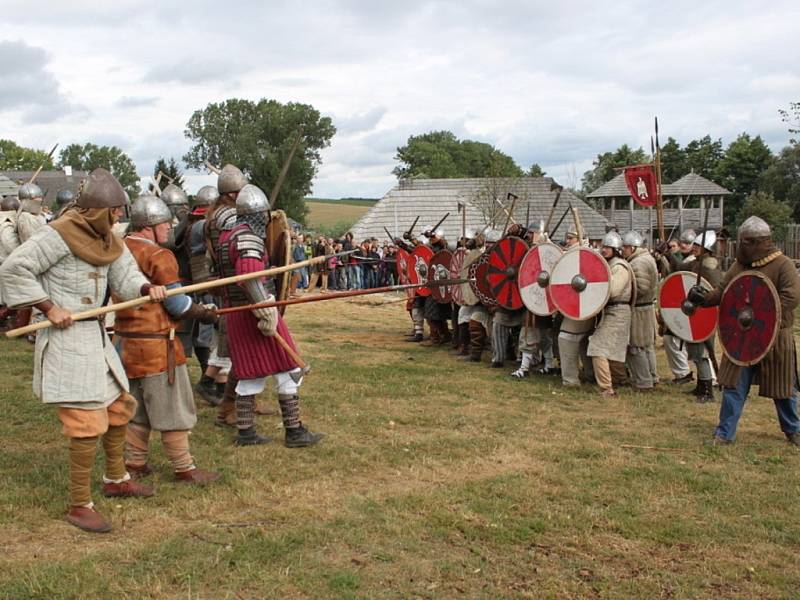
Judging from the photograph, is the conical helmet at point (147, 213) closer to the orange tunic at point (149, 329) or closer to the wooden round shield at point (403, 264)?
the orange tunic at point (149, 329)

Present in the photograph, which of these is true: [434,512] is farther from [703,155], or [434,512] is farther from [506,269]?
[703,155]

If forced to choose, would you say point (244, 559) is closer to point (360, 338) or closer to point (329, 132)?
point (360, 338)

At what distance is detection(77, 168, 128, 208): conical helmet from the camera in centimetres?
371

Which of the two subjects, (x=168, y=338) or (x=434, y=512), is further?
(x=168, y=338)

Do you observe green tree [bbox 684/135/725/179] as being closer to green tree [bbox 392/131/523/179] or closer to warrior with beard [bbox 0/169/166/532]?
green tree [bbox 392/131/523/179]

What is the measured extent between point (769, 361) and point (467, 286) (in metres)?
4.00

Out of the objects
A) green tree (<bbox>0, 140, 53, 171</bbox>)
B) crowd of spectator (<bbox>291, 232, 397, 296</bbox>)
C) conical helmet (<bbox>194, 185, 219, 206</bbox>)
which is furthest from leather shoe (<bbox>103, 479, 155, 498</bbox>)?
green tree (<bbox>0, 140, 53, 171</bbox>)

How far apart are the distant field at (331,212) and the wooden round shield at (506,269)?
139 feet

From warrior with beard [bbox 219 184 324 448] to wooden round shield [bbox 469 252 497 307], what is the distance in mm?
3530

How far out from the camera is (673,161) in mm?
56000

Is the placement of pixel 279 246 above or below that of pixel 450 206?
below

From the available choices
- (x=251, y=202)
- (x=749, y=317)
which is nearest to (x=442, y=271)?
(x=749, y=317)

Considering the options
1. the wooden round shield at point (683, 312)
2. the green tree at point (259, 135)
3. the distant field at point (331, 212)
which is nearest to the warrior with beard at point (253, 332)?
the wooden round shield at point (683, 312)

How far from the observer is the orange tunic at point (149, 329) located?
168 inches
